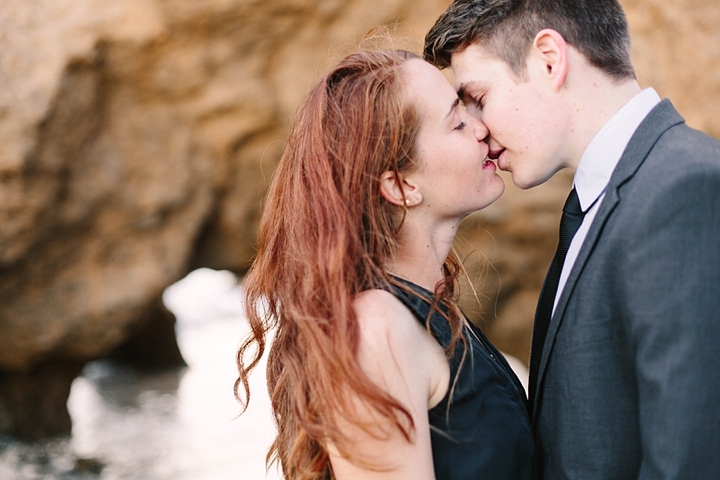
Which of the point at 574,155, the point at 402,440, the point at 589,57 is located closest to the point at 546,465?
the point at 402,440

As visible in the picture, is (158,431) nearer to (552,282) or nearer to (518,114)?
(552,282)

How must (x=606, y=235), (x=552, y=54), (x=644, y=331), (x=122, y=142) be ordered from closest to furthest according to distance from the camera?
(x=644, y=331)
(x=606, y=235)
(x=552, y=54)
(x=122, y=142)

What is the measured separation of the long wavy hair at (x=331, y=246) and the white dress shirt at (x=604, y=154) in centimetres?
38

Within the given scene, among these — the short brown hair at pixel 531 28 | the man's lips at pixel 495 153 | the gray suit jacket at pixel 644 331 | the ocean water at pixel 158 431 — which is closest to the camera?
the gray suit jacket at pixel 644 331

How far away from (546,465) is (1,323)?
2924 millimetres

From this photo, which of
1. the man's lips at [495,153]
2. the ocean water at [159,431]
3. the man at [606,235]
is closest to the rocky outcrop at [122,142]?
the ocean water at [159,431]

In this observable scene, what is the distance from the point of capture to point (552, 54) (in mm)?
1650

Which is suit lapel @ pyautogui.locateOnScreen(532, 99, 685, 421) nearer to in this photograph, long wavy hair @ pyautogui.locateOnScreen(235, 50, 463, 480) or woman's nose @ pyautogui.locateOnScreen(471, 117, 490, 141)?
long wavy hair @ pyautogui.locateOnScreen(235, 50, 463, 480)

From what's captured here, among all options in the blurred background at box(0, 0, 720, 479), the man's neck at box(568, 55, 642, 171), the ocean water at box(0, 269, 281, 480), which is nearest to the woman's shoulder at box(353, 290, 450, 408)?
the man's neck at box(568, 55, 642, 171)

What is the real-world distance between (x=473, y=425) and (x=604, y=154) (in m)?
0.67

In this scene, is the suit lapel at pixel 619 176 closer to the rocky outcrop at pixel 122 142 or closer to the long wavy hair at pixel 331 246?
the long wavy hair at pixel 331 246

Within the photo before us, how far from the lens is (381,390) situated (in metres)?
1.26

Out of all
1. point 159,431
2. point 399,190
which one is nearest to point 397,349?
point 399,190

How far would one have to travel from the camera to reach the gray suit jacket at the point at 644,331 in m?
1.24
